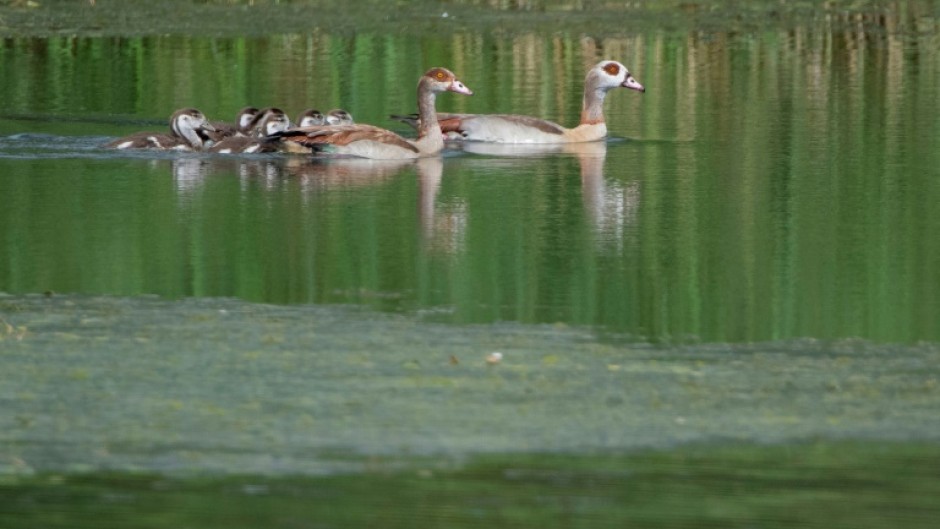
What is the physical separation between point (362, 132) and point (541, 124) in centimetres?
217

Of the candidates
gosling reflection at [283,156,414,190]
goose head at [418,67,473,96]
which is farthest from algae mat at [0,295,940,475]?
goose head at [418,67,473,96]

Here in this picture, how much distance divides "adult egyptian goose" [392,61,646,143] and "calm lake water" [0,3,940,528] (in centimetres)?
32

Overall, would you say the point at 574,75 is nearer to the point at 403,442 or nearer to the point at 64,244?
the point at 64,244

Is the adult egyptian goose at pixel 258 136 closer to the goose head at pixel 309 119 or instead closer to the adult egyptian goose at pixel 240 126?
the adult egyptian goose at pixel 240 126

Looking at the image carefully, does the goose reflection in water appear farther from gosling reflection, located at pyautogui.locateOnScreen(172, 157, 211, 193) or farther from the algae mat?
the algae mat

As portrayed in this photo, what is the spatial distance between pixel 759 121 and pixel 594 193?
438 cm

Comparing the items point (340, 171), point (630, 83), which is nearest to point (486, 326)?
point (340, 171)

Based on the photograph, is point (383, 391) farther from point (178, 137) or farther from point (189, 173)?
point (178, 137)

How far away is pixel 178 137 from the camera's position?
16062 millimetres

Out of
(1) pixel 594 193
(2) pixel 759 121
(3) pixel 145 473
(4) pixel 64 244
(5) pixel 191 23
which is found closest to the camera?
(3) pixel 145 473

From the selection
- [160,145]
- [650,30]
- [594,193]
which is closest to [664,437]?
[594,193]

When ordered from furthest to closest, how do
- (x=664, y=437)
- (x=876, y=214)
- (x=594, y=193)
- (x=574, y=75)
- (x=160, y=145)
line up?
(x=574, y=75) < (x=160, y=145) < (x=594, y=193) < (x=876, y=214) < (x=664, y=437)

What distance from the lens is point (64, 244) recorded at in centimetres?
1104

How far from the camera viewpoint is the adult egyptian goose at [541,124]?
55.9ft
